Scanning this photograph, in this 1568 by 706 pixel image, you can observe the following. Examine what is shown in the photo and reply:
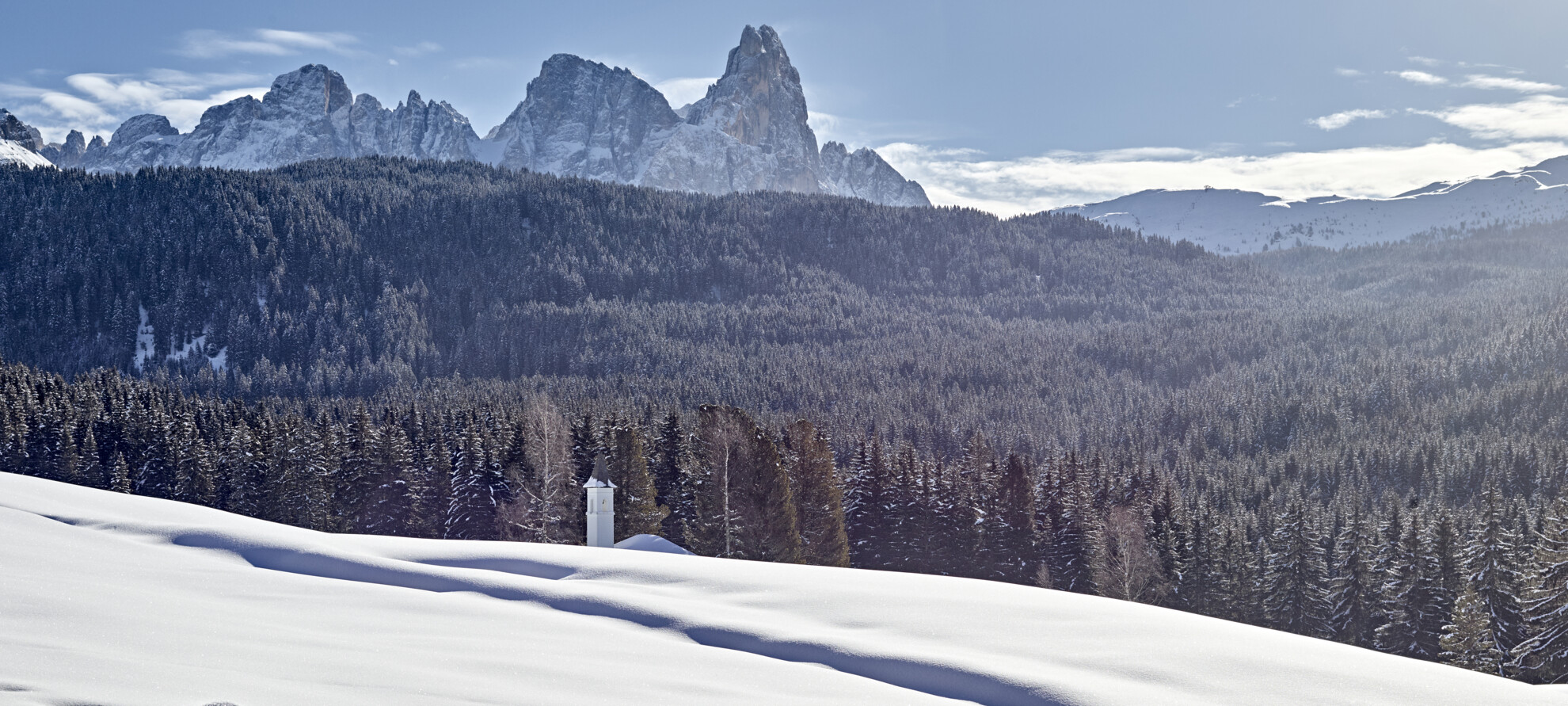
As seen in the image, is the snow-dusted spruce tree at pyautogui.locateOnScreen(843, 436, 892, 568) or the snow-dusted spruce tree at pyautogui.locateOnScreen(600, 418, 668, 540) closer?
the snow-dusted spruce tree at pyautogui.locateOnScreen(600, 418, 668, 540)

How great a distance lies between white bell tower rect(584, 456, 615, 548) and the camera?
38312 mm

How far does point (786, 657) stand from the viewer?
1156 centimetres

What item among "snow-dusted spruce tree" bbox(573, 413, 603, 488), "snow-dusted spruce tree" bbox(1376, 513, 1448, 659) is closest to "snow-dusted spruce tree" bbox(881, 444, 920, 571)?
"snow-dusted spruce tree" bbox(573, 413, 603, 488)

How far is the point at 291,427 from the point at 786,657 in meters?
60.4

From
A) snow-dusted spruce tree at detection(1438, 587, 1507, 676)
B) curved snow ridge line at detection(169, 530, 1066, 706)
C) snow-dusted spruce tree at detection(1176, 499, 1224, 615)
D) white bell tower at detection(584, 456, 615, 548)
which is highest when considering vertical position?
curved snow ridge line at detection(169, 530, 1066, 706)

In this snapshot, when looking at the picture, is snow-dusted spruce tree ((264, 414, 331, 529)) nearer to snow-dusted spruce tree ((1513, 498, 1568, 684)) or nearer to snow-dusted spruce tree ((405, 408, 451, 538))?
snow-dusted spruce tree ((405, 408, 451, 538))

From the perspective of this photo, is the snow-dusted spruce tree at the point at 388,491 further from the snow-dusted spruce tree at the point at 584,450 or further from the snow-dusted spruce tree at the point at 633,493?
the snow-dusted spruce tree at the point at 633,493

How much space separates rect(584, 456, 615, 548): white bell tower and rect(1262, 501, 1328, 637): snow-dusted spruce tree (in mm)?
34862

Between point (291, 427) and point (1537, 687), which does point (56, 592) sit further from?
point (291, 427)

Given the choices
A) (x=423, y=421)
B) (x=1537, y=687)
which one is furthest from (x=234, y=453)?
(x=1537, y=687)

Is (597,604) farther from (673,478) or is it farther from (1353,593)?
(1353,593)

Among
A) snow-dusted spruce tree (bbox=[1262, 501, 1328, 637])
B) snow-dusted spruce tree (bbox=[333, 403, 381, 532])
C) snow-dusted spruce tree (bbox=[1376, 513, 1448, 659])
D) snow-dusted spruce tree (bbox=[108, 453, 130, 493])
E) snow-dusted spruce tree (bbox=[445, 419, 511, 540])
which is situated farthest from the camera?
snow-dusted spruce tree (bbox=[333, 403, 381, 532])

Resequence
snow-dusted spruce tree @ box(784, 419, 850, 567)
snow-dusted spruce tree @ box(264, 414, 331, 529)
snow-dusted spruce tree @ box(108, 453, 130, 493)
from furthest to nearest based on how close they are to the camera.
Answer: snow-dusted spruce tree @ box(264, 414, 331, 529), snow-dusted spruce tree @ box(108, 453, 130, 493), snow-dusted spruce tree @ box(784, 419, 850, 567)

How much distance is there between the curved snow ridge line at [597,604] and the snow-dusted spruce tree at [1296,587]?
160 feet
